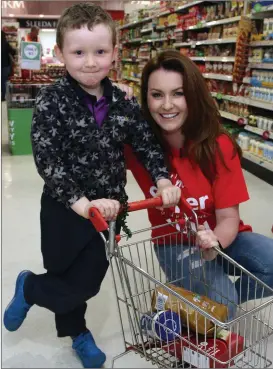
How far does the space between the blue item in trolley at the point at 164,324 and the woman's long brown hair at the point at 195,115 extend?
638mm

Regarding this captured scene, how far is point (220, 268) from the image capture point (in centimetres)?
176

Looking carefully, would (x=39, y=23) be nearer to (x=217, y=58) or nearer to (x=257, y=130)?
(x=217, y=58)

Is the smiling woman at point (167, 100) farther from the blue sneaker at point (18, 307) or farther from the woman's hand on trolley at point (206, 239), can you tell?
the blue sneaker at point (18, 307)

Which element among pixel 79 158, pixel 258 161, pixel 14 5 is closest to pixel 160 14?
pixel 258 161

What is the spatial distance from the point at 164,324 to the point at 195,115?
80cm

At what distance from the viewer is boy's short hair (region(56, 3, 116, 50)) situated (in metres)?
1.53

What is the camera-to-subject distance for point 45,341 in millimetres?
2061

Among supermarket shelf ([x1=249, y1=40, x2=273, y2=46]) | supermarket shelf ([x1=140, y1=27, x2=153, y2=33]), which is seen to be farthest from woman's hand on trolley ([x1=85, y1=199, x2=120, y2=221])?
supermarket shelf ([x1=140, y1=27, x2=153, y2=33])

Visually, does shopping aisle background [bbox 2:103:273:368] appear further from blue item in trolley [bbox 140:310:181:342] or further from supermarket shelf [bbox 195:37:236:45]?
supermarket shelf [bbox 195:37:236:45]

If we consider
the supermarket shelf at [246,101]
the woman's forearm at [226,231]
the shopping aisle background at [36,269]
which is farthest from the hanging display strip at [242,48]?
the woman's forearm at [226,231]

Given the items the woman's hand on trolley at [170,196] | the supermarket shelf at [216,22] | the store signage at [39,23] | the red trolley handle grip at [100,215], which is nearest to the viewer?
the red trolley handle grip at [100,215]

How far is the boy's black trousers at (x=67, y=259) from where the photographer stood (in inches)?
66.8

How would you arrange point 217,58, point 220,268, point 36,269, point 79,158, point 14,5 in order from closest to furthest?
point 79,158
point 220,268
point 36,269
point 217,58
point 14,5

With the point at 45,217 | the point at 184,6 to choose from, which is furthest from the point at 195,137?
the point at 184,6
